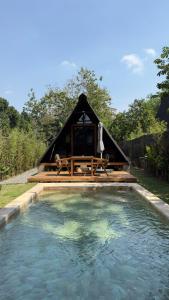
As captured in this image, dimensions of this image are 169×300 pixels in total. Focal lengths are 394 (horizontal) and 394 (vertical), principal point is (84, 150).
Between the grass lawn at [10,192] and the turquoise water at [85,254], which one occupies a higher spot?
the grass lawn at [10,192]

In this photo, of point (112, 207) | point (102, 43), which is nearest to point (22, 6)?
point (102, 43)

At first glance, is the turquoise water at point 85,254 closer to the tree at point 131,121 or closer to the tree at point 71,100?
the tree at point 71,100

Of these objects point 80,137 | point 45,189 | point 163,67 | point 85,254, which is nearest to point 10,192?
point 45,189

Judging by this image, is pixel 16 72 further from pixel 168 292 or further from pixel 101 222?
pixel 168 292

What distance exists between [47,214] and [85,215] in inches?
37.0

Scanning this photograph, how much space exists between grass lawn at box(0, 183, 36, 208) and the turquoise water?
2.29 feet

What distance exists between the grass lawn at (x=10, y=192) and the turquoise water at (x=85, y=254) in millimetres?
699

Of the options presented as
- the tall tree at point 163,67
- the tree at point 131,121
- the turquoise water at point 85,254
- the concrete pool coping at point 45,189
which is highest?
the tree at point 131,121

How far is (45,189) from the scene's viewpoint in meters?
13.5

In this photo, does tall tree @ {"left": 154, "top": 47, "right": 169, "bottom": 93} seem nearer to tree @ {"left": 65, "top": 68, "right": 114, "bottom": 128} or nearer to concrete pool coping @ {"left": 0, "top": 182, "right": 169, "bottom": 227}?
concrete pool coping @ {"left": 0, "top": 182, "right": 169, "bottom": 227}

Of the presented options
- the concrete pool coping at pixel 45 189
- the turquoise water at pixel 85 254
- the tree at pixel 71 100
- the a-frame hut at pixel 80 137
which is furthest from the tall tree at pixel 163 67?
the tree at pixel 71 100

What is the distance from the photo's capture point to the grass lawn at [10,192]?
33.8 ft

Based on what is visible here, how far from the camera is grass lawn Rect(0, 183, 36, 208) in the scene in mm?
10294

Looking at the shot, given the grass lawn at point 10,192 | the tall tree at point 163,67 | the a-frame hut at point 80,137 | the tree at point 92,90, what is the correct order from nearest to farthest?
1. the grass lawn at point 10,192
2. the tall tree at point 163,67
3. the a-frame hut at point 80,137
4. the tree at point 92,90
